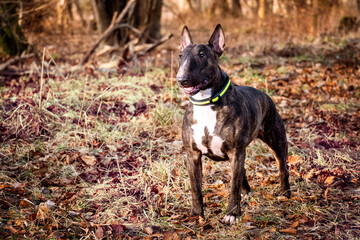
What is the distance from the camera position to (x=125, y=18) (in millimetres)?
11367

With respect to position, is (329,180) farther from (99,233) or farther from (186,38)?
(99,233)

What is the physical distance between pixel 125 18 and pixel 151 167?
8.08 m

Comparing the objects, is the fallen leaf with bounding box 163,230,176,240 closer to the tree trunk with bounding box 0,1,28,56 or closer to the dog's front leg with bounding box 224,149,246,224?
the dog's front leg with bounding box 224,149,246,224

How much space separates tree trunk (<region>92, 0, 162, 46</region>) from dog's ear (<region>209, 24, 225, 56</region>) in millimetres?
7425

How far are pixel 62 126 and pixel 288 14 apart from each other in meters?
9.05

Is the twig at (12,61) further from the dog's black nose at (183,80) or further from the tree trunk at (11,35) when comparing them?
the dog's black nose at (183,80)

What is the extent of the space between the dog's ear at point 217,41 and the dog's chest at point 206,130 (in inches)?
20.5

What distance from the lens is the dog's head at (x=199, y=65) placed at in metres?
2.86

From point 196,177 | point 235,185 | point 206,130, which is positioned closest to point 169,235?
point 196,177

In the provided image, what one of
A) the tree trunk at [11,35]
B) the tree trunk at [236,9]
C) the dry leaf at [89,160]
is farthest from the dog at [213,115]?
the tree trunk at [236,9]

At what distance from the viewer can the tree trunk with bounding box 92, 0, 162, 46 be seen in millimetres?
10703

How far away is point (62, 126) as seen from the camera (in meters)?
5.38

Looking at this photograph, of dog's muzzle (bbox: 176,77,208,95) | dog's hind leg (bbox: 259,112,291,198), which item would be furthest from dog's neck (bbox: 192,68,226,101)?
dog's hind leg (bbox: 259,112,291,198)

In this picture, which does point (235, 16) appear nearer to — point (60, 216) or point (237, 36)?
point (237, 36)
